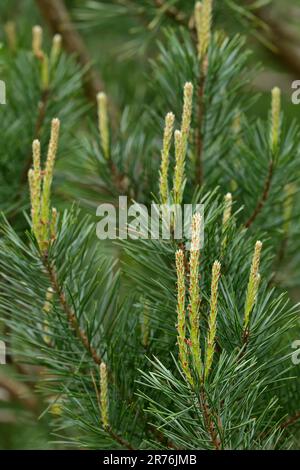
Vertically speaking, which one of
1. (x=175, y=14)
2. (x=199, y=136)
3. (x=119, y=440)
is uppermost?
(x=175, y=14)

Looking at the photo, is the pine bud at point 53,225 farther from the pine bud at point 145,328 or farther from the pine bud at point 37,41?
the pine bud at point 37,41

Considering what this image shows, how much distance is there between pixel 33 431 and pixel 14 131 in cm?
39

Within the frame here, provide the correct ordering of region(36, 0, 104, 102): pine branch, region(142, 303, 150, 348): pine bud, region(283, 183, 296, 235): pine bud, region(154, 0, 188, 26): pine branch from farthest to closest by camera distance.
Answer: region(36, 0, 104, 102): pine branch < region(154, 0, 188, 26): pine branch < region(283, 183, 296, 235): pine bud < region(142, 303, 150, 348): pine bud

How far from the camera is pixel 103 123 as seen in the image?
0.70 metres

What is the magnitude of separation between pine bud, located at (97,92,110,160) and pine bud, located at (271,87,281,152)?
0.15 m

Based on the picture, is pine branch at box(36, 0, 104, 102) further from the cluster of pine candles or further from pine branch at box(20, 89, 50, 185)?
the cluster of pine candles

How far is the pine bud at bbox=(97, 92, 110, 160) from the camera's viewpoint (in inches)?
27.2

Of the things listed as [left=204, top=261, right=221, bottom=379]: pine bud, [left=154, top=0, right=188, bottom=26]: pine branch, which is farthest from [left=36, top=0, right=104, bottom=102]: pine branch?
[left=204, top=261, right=221, bottom=379]: pine bud

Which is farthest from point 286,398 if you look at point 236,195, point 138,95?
point 138,95

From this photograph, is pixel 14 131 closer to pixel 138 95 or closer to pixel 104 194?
pixel 104 194

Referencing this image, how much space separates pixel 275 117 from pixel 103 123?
0.50 feet

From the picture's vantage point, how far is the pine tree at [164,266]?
0.52 meters

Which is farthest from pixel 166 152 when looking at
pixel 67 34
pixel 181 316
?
pixel 67 34

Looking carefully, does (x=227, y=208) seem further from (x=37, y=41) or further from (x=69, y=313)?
(x=37, y=41)
